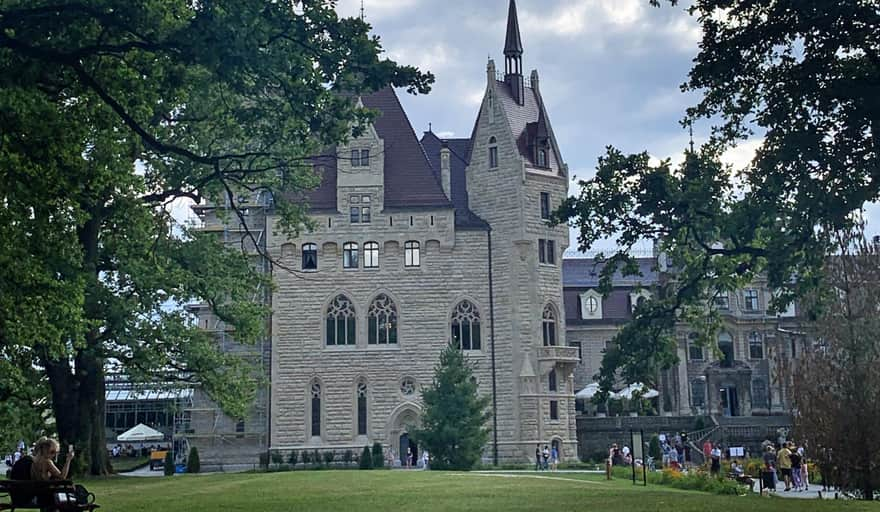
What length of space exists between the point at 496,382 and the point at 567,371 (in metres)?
3.79

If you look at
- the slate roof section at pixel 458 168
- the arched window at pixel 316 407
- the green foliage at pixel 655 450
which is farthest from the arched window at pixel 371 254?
the green foliage at pixel 655 450

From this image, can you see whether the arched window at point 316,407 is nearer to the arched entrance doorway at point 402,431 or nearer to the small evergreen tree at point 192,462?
the arched entrance doorway at point 402,431

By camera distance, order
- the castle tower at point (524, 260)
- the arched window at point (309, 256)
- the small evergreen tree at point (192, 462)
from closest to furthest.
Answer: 1. the small evergreen tree at point (192, 462)
2. the castle tower at point (524, 260)
3. the arched window at point (309, 256)

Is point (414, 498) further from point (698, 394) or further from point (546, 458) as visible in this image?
point (698, 394)

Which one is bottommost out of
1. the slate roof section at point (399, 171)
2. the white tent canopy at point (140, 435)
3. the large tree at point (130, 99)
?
the white tent canopy at point (140, 435)

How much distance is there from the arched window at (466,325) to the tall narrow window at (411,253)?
3.20 meters

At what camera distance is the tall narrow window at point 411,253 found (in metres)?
52.9

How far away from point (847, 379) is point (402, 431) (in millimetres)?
30661

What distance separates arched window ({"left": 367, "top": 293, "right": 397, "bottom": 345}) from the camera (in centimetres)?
5244

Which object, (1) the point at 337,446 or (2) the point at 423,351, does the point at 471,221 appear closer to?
(2) the point at 423,351

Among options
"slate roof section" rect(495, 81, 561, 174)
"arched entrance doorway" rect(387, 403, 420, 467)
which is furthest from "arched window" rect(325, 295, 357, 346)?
"slate roof section" rect(495, 81, 561, 174)

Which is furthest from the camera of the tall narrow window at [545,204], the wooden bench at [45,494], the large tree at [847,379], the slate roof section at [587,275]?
the slate roof section at [587,275]

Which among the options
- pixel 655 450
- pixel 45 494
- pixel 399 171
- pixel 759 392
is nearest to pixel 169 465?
pixel 399 171

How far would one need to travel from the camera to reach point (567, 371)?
52219 millimetres
